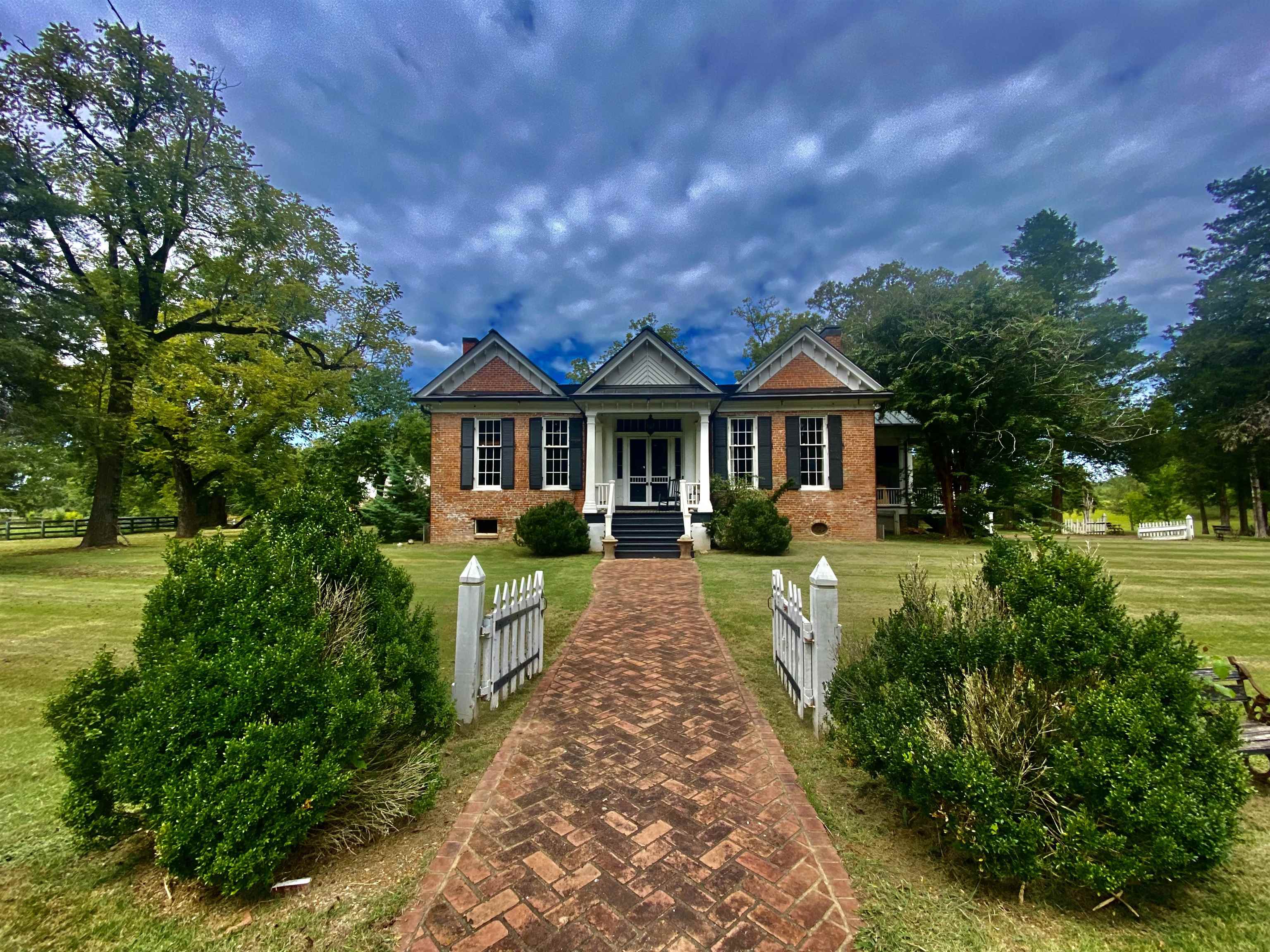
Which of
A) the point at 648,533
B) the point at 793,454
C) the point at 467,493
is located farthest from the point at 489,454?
the point at 793,454

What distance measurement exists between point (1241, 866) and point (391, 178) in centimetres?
1805

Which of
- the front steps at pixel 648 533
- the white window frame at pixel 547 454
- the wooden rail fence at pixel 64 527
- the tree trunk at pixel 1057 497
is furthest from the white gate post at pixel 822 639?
the wooden rail fence at pixel 64 527

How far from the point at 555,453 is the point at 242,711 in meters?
15.3

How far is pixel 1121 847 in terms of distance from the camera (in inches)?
77.4

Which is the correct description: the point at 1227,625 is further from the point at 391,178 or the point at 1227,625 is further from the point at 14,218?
the point at 14,218

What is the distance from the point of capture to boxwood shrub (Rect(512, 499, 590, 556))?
13.4m

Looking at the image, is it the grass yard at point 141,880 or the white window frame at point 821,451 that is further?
the white window frame at point 821,451

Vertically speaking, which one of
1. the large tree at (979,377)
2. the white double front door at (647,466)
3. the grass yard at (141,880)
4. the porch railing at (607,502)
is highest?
the large tree at (979,377)

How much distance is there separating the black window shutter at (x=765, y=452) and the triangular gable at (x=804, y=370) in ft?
4.12

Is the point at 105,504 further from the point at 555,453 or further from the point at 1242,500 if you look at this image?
the point at 1242,500

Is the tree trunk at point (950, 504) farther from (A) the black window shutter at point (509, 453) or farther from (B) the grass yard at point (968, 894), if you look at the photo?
(A) the black window shutter at point (509, 453)

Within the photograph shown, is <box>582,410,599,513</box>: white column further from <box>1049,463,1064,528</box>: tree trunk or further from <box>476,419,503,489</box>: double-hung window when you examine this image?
<box>1049,463,1064,528</box>: tree trunk

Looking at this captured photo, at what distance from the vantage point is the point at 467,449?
17172mm

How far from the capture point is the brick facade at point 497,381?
17.4m
